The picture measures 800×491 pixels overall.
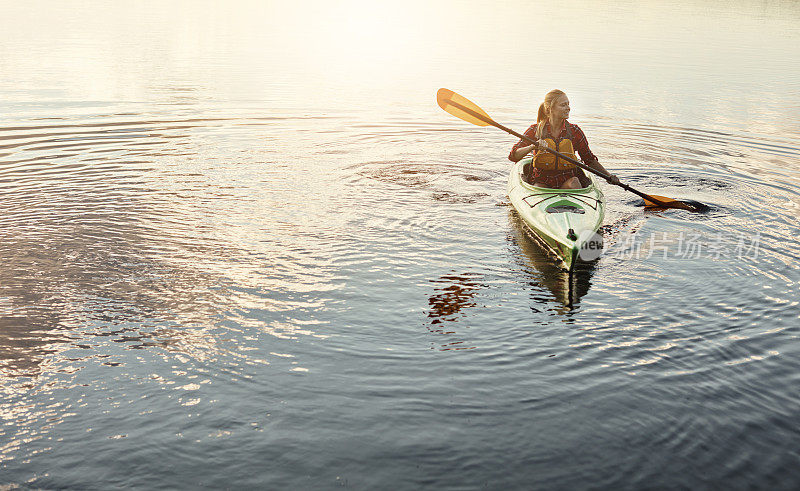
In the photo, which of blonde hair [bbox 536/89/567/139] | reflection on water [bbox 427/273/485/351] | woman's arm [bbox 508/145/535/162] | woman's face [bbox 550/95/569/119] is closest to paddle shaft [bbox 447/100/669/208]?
woman's arm [bbox 508/145/535/162]

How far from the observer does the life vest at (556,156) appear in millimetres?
9469

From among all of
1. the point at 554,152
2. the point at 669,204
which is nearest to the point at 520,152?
the point at 554,152

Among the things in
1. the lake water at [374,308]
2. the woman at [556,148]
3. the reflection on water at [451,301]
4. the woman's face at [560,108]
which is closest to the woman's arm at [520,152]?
the woman at [556,148]

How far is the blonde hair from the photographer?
9.29 meters

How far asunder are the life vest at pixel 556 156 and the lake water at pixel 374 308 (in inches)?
32.0

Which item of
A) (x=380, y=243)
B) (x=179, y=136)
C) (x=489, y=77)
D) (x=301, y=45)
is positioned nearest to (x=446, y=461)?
(x=380, y=243)

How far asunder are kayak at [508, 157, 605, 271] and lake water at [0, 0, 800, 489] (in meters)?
0.23

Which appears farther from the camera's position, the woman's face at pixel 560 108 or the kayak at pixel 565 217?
the woman's face at pixel 560 108

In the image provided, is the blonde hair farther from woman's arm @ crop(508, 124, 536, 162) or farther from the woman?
woman's arm @ crop(508, 124, 536, 162)

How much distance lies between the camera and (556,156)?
31.3ft

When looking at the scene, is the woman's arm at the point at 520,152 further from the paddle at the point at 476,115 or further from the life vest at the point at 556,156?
the paddle at the point at 476,115

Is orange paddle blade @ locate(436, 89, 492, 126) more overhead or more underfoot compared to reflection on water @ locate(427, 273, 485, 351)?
more overhead

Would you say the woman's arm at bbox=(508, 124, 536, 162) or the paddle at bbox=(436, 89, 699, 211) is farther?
the paddle at bbox=(436, 89, 699, 211)

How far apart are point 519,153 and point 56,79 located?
53.2ft
